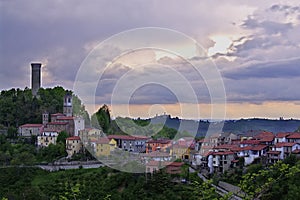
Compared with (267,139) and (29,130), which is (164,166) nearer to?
(267,139)

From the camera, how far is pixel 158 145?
17250mm

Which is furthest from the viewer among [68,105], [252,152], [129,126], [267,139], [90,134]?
[68,105]

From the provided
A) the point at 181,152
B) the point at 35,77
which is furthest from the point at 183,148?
the point at 35,77

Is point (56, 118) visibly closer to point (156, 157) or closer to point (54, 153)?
point (54, 153)

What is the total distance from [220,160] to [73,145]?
6.33 meters

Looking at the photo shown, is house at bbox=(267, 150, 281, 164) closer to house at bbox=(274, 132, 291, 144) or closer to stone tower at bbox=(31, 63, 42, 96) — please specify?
house at bbox=(274, 132, 291, 144)

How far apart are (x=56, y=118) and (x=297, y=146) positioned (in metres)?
10.9

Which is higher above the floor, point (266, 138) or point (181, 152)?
point (266, 138)

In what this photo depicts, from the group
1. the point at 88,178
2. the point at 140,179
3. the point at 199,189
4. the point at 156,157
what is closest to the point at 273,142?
the point at 156,157

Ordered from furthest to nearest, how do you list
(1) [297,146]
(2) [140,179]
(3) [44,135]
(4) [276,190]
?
(3) [44,135], (1) [297,146], (2) [140,179], (4) [276,190]

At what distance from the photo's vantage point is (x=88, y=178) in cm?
1430

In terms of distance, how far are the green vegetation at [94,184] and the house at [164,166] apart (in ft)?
1.34

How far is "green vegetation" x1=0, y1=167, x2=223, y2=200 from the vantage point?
1191 cm

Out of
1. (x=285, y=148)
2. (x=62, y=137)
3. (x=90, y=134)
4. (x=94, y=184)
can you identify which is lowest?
(x=94, y=184)
